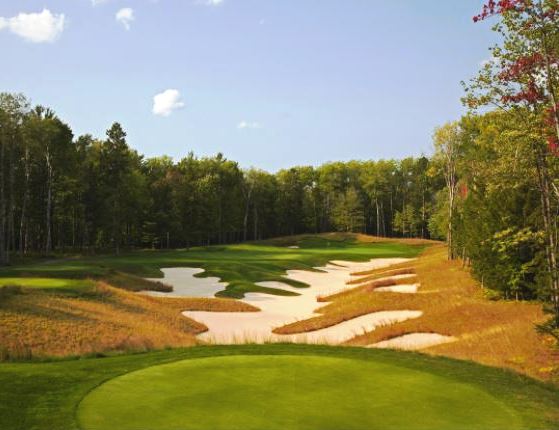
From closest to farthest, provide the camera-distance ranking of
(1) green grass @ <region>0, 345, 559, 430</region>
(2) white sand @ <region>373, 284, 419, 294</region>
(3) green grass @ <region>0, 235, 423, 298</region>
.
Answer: (1) green grass @ <region>0, 345, 559, 430</region>, (3) green grass @ <region>0, 235, 423, 298</region>, (2) white sand @ <region>373, 284, 419, 294</region>

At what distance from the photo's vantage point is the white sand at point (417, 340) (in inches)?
795

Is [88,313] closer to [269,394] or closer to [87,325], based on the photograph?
[87,325]

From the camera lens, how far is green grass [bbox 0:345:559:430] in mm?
8031

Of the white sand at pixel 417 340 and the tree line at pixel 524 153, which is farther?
the white sand at pixel 417 340

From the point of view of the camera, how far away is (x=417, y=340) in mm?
21094

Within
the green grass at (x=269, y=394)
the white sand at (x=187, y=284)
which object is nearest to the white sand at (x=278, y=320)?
the white sand at (x=187, y=284)

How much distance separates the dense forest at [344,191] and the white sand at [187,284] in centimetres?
1530

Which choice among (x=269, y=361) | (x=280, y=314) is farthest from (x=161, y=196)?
(x=269, y=361)

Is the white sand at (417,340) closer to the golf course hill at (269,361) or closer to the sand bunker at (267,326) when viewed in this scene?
the golf course hill at (269,361)

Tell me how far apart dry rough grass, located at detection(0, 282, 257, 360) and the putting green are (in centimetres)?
537

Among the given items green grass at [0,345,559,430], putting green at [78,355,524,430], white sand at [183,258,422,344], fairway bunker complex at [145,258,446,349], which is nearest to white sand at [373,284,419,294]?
fairway bunker complex at [145,258,446,349]

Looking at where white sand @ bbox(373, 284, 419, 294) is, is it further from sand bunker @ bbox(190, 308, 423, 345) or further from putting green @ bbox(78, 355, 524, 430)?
putting green @ bbox(78, 355, 524, 430)

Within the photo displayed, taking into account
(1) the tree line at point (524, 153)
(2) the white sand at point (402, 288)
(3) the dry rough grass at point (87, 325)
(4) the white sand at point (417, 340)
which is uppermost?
(1) the tree line at point (524, 153)

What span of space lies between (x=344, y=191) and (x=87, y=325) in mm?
115875
